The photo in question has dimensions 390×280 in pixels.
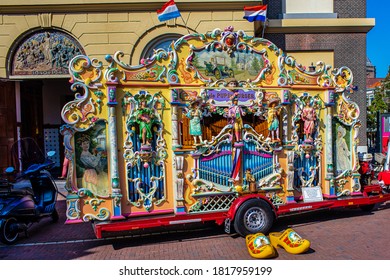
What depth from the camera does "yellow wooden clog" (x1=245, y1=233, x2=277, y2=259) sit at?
5.27 m

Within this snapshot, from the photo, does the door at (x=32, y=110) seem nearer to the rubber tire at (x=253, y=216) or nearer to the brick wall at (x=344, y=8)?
A: the rubber tire at (x=253, y=216)

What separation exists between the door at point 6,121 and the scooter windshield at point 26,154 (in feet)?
15.0

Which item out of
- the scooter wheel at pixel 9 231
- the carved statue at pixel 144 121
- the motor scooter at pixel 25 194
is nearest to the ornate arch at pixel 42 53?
the motor scooter at pixel 25 194

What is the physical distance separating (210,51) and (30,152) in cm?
471

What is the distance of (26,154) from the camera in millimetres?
7375

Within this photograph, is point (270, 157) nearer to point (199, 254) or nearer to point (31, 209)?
point (199, 254)

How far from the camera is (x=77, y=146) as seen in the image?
5828 mm

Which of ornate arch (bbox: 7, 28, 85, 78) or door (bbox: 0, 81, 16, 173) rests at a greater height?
ornate arch (bbox: 7, 28, 85, 78)

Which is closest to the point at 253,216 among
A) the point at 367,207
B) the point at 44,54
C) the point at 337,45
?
the point at 367,207

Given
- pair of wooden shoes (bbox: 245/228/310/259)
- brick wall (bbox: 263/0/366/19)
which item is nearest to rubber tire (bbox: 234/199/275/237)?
pair of wooden shoes (bbox: 245/228/310/259)

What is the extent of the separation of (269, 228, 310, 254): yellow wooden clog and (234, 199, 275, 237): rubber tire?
544 millimetres

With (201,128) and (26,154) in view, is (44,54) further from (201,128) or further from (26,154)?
(201,128)

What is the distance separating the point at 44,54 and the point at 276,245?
33.9 feet

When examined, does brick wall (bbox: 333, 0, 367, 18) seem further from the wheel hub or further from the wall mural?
the wheel hub
